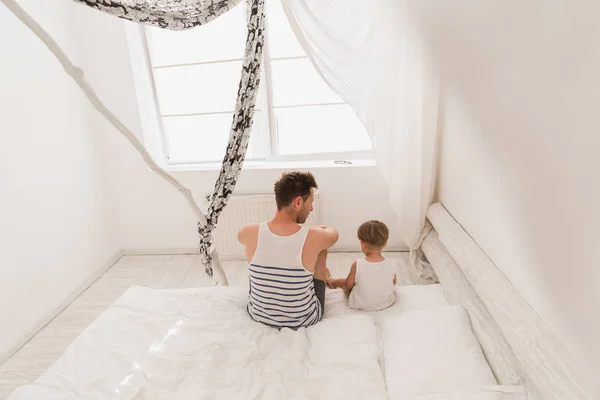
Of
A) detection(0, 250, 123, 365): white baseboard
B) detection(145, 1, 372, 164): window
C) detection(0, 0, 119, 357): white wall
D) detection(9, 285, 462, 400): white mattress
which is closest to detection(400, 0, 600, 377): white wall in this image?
detection(9, 285, 462, 400): white mattress

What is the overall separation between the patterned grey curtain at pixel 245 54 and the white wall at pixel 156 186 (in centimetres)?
115

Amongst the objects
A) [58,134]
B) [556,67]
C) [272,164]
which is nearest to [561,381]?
[556,67]

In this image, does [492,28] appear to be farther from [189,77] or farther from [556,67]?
[189,77]

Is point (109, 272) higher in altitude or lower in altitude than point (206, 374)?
lower

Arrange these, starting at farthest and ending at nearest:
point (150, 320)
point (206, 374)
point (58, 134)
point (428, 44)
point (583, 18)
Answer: point (58, 134) → point (428, 44) → point (150, 320) → point (206, 374) → point (583, 18)

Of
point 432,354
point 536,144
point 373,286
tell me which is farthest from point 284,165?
point 536,144

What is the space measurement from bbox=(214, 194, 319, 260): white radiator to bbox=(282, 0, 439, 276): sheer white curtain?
0.77 m

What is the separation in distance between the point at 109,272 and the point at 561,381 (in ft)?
9.35

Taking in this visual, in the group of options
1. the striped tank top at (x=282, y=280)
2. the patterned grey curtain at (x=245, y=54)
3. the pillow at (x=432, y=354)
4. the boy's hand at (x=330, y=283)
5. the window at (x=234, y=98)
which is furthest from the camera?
the window at (x=234, y=98)

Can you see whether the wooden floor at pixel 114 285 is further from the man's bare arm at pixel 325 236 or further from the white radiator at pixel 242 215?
the man's bare arm at pixel 325 236

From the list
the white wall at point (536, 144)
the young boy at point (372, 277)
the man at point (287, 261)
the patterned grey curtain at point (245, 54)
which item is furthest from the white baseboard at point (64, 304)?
the white wall at point (536, 144)

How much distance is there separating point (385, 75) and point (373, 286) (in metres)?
1.07

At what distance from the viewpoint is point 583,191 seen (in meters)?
1.16

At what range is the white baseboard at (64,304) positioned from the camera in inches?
92.4
